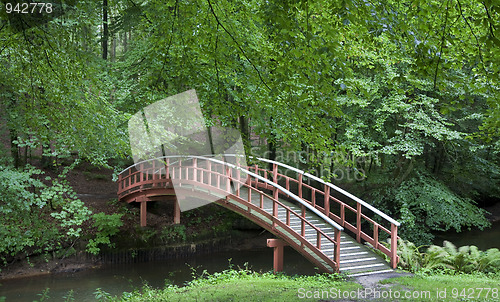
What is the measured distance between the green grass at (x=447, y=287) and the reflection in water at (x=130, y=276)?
14.7 ft

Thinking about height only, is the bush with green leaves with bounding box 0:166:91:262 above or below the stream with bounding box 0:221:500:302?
above

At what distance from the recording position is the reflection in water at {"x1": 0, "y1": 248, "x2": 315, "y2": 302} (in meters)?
9.83

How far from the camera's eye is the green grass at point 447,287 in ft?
19.1

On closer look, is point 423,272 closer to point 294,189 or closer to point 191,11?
point 191,11

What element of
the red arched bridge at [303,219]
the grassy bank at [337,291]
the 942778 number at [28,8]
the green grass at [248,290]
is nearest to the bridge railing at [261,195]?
the red arched bridge at [303,219]

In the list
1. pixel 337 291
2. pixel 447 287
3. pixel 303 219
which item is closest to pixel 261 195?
pixel 303 219

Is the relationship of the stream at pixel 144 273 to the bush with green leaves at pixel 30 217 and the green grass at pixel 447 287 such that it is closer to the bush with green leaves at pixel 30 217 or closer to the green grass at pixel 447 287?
the bush with green leaves at pixel 30 217

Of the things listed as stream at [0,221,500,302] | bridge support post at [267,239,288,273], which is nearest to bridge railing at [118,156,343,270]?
bridge support post at [267,239,288,273]

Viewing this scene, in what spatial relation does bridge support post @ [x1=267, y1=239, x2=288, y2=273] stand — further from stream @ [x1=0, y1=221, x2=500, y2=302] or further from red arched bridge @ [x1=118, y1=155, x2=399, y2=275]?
stream @ [x1=0, y1=221, x2=500, y2=302]

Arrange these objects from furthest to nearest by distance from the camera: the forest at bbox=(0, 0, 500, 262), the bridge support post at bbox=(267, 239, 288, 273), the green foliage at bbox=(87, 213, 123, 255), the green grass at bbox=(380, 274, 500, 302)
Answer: the green foliage at bbox=(87, 213, 123, 255) < the bridge support post at bbox=(267, 239, 288, 273) < the green grass at bbox=(380, 274, 500, 302) < the forest at bbox=(0, 0, 500, 262)

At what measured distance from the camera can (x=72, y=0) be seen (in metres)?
4.59

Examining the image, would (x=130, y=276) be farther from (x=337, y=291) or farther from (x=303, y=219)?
(x=337, y=291)

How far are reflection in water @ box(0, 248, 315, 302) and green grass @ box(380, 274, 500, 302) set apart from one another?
14.7ft

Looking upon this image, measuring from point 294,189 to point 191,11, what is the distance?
1366cm
